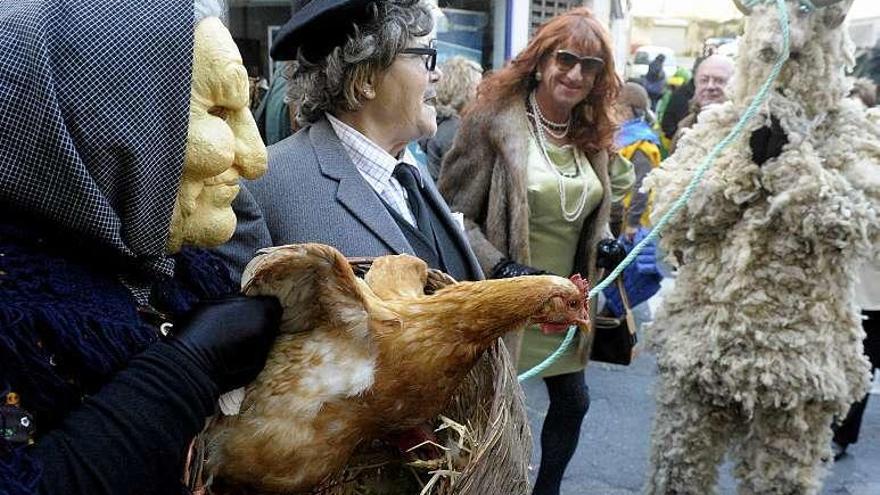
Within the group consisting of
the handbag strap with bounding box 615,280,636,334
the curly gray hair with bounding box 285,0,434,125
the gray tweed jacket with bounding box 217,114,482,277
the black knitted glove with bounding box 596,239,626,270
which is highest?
the curly gray hair with bounding box 285,0,434,125

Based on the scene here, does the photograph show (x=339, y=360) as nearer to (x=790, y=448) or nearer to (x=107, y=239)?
(x=107, y=239)

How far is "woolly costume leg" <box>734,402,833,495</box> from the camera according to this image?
8.08ft

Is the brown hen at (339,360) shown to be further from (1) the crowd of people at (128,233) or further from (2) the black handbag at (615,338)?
(2) the black handbag at (615,338)

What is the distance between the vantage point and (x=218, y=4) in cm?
113

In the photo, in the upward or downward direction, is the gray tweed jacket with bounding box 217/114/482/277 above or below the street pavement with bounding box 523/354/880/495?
above

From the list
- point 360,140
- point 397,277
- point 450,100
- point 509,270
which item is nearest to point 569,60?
point 509,270

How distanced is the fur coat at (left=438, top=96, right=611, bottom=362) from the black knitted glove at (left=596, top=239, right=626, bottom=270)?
7cm

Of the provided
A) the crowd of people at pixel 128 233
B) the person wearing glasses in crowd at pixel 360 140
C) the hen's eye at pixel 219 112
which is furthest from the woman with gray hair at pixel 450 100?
the hen's eye at pixel 219 112

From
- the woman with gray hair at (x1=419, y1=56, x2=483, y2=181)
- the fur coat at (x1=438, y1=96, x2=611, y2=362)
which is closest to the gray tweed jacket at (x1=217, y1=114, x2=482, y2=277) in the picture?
the fur coat at (x1=438, y1=96, x2=611, y2=362)

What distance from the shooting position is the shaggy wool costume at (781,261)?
235 centimetres

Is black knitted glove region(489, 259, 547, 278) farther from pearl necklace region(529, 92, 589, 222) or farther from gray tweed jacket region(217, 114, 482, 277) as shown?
gray tweed jacket region(217, 114, 482, 277)

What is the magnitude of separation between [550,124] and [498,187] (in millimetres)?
381

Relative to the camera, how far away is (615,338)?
3.24 metres

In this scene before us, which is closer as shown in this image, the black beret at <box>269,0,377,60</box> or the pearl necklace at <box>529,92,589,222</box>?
the black beret at <box>269,0,377,60</box>
